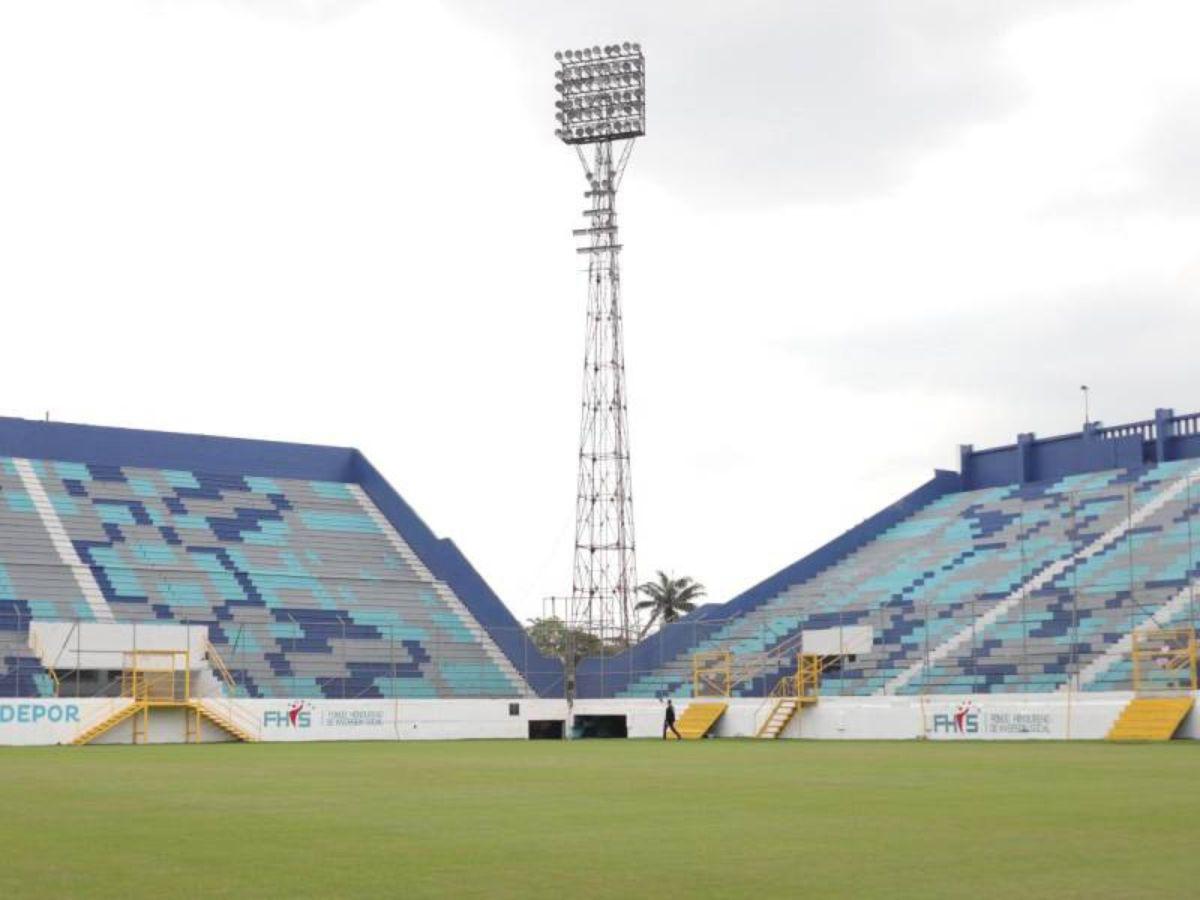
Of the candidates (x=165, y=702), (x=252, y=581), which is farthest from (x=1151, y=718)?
(x=252, y=581)

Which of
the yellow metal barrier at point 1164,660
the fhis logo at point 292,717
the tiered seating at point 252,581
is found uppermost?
the tiered seating at point 252,581

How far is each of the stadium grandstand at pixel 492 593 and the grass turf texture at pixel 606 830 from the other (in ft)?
61.1

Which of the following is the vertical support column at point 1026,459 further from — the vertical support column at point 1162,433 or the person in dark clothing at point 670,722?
the person in dark clothing at point 670,722

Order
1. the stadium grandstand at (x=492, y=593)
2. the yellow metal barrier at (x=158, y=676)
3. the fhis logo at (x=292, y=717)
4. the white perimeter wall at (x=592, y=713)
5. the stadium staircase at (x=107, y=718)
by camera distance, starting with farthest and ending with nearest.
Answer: the fhis logo at (x=292, y=717), the stadium grandstand at (x=492, y=593), the yellow metal barrier at (x=158, y=676), the stadium staircase at (x=107, y=718), the white perimeter wall at (x=592, y=713)

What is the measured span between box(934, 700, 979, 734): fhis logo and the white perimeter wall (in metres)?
0.02

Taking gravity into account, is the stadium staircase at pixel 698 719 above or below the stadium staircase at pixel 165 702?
below

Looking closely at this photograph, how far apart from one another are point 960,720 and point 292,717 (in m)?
18.2

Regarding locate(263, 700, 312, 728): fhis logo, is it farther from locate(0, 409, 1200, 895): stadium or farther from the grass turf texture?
the grass turf texture

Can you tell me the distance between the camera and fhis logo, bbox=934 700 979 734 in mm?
41312

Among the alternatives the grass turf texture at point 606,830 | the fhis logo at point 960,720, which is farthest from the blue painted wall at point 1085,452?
the grass turf texture at point 606,830

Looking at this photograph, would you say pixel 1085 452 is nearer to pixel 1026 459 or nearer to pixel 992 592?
Answer: pixel 1026 459

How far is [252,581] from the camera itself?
5369 centimetres

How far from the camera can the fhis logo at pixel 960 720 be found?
41.3 m

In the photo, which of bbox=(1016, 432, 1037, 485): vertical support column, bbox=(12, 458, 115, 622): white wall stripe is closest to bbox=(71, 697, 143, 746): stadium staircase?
bbox=(12, 458, 115, 622): white wall stripe
